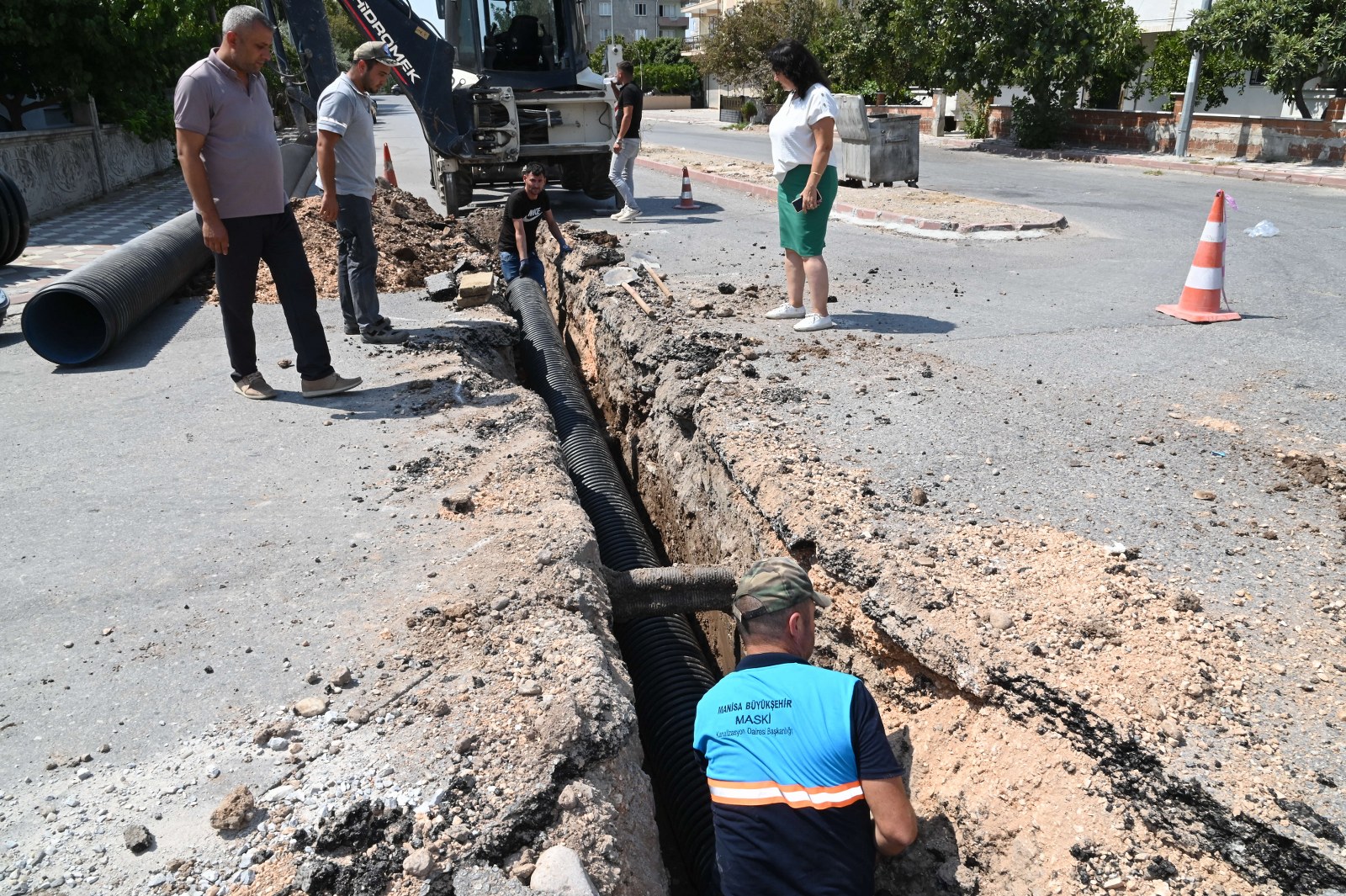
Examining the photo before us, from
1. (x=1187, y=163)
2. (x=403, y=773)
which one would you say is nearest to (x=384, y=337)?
(x=403, y=773)

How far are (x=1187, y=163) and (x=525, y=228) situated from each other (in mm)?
14494

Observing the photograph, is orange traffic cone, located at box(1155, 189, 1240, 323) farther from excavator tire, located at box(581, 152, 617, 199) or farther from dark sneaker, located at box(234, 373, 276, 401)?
excavator tire, located at box(581, 152, 617, 199)

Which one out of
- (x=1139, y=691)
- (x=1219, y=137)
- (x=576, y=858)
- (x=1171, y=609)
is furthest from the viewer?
(x=1219, y=137)

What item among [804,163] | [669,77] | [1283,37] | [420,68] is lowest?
[804,163]

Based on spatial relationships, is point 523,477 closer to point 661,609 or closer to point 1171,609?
point 661,609

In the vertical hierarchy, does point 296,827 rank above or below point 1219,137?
below

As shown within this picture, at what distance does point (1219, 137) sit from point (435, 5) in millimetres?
15542

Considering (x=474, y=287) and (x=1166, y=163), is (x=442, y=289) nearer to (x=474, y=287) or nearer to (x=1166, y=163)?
(x=474, y=287)

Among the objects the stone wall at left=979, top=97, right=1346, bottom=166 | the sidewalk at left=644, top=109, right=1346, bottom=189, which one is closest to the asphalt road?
the sidewalk at left=644, top=109, right=1346, bottom=189

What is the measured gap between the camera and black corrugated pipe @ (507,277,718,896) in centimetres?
321

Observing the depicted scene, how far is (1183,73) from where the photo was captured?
846 inches

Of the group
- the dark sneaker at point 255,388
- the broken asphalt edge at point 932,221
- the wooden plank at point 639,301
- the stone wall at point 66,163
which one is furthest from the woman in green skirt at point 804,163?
the stone wall at point 66,163

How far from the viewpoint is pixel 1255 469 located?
159 inches

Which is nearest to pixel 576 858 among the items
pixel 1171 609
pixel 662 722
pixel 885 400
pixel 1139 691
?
pixel 662 722
